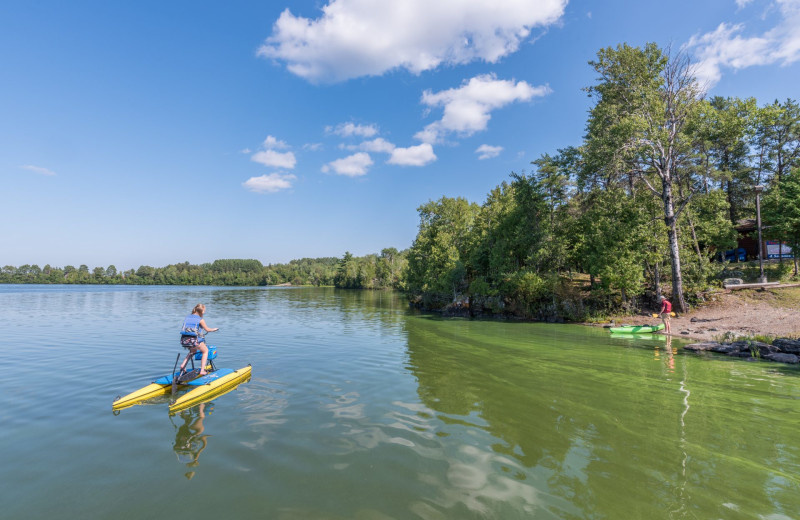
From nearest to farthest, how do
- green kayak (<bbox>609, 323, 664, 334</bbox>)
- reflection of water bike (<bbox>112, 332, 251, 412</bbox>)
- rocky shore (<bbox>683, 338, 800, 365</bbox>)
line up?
reflection of water bike (<bbox>112, 332, 251, 412</bbox>) < rocky shore (<bbox>683, 338, 800, 365</bbox>) < green kayak (<bbox>609, 323, 664, 334</bbox>)

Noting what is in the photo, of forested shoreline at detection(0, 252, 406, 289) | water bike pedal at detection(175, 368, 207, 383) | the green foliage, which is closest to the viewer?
water bike pedal at detection(175, 368, 207, 383)

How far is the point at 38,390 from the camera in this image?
11.0 metres

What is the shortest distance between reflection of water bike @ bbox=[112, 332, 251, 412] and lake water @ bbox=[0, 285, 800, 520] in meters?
0.34

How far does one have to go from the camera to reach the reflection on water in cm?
666

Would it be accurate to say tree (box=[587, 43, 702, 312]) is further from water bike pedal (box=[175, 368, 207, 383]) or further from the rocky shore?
water bike pedal (box=[175, 368, 207, 383])

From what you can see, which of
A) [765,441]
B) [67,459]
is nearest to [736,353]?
[765,441]

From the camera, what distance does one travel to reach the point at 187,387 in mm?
10555

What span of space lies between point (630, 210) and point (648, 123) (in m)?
6.40

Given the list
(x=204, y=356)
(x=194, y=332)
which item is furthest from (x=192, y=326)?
(x=204, y=356)

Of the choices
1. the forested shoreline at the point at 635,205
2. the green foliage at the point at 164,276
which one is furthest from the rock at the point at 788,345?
the green foliage at the point at 164,276

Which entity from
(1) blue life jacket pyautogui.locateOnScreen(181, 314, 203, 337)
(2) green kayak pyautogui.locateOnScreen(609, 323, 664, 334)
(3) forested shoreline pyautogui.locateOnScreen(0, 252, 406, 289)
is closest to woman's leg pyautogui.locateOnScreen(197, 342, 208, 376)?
(1) blue life jacket pyautogui.locateOnScreen(181, 314, 203, 337)

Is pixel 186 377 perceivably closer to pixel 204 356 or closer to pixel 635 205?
pixel 204 356

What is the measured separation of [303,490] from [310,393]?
5.32 meters

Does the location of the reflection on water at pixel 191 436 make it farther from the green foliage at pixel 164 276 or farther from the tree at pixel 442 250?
the green foliage at pixel 164 276
